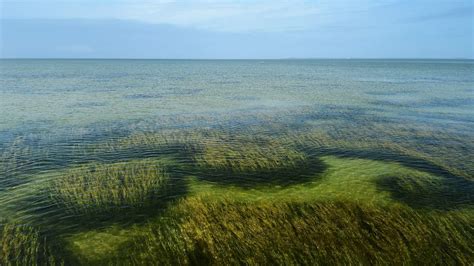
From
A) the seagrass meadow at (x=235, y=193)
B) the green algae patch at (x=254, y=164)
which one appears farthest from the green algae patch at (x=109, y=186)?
the green algae patch at (x=254, y=164)

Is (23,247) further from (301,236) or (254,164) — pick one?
(254,164)

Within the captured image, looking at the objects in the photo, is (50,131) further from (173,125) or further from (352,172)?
(352,172)

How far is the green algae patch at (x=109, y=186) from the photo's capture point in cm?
1390

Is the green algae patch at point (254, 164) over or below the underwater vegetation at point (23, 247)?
over

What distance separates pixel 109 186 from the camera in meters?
15.4

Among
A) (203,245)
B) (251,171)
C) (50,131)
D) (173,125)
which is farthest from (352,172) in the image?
Answer: (50,131)

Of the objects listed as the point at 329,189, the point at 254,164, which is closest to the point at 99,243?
the point at 254,164

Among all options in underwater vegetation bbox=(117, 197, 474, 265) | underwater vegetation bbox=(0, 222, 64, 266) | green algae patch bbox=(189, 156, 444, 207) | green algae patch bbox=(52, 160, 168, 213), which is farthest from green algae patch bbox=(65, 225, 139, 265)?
green algae patch bbox=(189, 156, 444, 207)

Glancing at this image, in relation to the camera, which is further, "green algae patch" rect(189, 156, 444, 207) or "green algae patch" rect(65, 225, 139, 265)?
"green algae patch" rect(189, 156, 444, 207)

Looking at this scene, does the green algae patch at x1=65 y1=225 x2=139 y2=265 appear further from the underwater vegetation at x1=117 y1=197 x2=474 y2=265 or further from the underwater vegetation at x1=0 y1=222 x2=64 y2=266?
the underwater vegetation at x1=0 y1=222 x2=64 y2=266

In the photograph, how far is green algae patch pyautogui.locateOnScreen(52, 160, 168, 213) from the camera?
1390cm

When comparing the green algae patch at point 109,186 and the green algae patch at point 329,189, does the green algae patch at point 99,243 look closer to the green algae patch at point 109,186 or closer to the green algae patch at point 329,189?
the green algae patch at point 109,186

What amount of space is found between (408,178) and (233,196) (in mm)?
9351

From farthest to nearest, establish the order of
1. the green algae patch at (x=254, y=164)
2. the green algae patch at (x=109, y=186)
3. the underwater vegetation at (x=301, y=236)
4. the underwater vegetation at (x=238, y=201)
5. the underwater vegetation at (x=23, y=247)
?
1. the green algae patch at (x=254, y=164)
2. the green algae patch at (x=109, y=186)
3. the underwater vegetation at (x=238, y=201)
4. the underwater vegetation at (x=301, y=236)
5. the underwater vegetation at (x=23, y=247)
